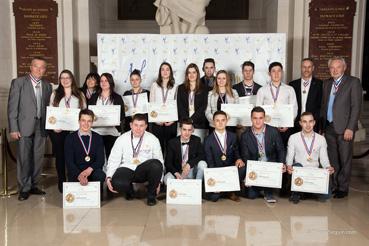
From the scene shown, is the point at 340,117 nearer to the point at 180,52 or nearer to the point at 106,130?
the point at 180,52

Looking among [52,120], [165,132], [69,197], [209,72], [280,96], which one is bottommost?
[69,197]

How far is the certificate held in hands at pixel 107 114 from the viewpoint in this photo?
19.0 ft

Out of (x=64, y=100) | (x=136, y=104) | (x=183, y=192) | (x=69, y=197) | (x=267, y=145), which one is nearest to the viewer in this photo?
(x=69, y=197)

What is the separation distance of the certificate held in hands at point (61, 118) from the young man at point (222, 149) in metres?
1.76

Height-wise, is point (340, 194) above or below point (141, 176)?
below

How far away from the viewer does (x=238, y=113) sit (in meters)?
5.91

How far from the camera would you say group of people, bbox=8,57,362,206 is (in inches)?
214

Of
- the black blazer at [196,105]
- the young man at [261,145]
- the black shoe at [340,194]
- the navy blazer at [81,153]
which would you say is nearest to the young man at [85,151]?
the navy blazer at [81,153]

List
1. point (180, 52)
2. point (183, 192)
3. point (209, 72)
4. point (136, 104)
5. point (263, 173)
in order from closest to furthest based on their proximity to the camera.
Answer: point (183, 192), point (263, 173), point (136, 104), point (209, 72), point (180, 52)

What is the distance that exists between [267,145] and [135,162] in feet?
5.70

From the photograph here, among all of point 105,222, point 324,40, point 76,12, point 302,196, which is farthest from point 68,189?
point 324,40

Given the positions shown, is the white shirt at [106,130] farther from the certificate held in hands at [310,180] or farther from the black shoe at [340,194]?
the black shoe at [340,194]

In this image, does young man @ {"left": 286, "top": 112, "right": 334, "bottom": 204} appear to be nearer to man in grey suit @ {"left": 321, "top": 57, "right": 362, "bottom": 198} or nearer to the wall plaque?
man in grey suit @ {"left": 321, "top": 57, "right": 362, "bottom": 198}

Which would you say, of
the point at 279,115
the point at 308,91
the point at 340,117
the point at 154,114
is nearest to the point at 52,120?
the point at 154,114
